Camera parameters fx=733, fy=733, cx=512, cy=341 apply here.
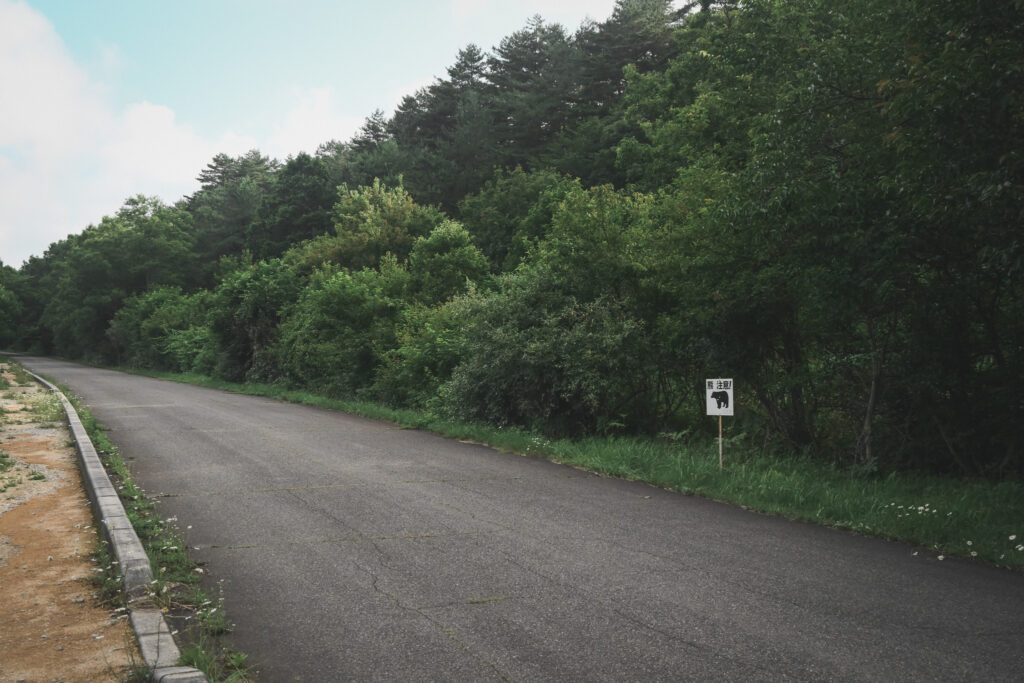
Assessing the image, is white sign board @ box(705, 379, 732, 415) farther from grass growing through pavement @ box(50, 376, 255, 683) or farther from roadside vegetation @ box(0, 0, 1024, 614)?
grass growing through pavement @ box(50, 376, 255, 683)

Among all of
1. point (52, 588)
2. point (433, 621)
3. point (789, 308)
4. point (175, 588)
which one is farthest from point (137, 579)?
point (789, 308)

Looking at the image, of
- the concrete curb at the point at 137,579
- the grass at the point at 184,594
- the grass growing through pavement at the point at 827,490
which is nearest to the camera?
the concrete curb at the point at 137,579

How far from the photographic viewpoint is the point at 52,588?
5.43 meters

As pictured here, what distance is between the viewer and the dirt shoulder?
164 inches

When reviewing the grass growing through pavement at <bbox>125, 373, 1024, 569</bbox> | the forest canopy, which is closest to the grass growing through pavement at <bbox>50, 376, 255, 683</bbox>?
the grass growing through pavement at <bbox>125, 373, 1024, 569</bbox>

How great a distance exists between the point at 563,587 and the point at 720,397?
6012mm

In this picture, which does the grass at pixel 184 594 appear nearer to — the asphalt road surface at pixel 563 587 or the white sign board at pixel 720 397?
the asphalt road surface at pixel 563 587

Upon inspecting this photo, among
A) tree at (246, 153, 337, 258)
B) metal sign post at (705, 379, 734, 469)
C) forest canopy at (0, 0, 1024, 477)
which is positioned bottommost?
metal sign post at (705, 379, 734, 469)

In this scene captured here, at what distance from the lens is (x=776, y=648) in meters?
4.34

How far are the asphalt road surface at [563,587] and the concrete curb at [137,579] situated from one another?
423 mm

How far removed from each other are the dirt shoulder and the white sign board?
789 centimetres

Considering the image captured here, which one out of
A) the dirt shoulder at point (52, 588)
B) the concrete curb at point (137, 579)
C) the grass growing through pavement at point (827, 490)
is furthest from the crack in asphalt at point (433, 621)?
the grass growing through pavement at point (827, 490)

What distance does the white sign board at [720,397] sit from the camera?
34.8ft

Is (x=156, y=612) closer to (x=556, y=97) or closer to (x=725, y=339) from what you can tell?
(x=725, y=339)
